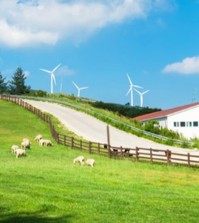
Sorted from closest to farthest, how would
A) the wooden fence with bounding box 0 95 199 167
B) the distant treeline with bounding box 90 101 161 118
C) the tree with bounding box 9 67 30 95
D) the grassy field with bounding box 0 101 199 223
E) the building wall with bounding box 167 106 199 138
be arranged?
the grassy field with bounding box 0 101 199 223 → the wooden fence with bounding box 0 95 199 167 → the building wall with bounding box 167 106 199 138 → the distant treeline with bounding box 90 101 161 118 → the tree with bounding box 9 67 30 95

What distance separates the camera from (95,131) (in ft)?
201

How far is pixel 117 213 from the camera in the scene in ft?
49.8

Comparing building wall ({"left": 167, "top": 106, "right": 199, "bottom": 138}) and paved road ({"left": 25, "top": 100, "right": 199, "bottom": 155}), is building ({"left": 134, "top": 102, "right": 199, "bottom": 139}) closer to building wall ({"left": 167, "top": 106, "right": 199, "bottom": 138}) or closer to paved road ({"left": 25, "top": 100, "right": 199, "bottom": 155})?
building wall ({"left": 167, "top": 106, "right": 199, "bottom": 138})

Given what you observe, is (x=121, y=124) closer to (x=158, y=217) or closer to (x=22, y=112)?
(x=22, y=112)

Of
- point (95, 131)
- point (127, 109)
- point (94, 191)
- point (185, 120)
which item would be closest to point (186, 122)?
point (185, 120)

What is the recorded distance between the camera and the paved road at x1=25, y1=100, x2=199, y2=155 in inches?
2002

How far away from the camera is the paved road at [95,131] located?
50.8m

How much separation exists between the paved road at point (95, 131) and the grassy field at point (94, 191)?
1484 centimetres

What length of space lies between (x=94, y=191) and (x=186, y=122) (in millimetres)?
52156

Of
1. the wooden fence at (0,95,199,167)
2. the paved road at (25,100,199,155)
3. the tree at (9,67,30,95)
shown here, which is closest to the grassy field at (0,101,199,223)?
the wooden fence at (0,95,199,167)

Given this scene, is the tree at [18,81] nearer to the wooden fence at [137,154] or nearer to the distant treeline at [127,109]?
the distant treeline at [127,109]

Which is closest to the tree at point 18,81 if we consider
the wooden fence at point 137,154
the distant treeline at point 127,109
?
the distant treeline at point 127,109

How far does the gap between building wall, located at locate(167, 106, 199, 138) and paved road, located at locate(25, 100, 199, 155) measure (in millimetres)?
10093

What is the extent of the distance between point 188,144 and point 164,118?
20.0m
